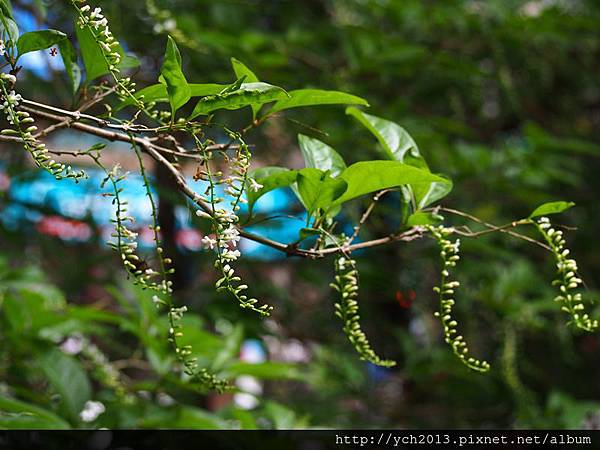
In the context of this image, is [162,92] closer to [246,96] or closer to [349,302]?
[246,96]

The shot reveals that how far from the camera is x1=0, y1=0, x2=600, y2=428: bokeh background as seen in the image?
1.62m

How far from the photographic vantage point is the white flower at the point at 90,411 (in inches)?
42.6

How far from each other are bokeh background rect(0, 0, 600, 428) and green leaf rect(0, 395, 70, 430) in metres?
0.38

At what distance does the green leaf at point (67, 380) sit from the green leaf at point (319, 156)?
57 cm

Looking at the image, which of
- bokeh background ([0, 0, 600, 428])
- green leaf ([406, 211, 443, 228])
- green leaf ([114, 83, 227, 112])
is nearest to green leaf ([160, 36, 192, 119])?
green leaf ([114, 83, 227, 112])

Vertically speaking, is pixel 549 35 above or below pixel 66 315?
above

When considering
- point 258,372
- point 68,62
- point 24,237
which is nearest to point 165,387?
point 258,372

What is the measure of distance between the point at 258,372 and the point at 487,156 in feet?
3.00

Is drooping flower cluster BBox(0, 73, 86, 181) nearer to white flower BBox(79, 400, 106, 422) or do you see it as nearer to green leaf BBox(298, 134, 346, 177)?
green leaf BBox(298, 134, 346, 177)

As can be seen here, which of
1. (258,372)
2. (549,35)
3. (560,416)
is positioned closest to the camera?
(258,372)

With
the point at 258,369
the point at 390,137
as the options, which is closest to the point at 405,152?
the point at 390,137

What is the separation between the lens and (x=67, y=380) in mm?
1061

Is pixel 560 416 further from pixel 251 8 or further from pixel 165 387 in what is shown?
pixel 251 8

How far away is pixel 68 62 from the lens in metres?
0.67
